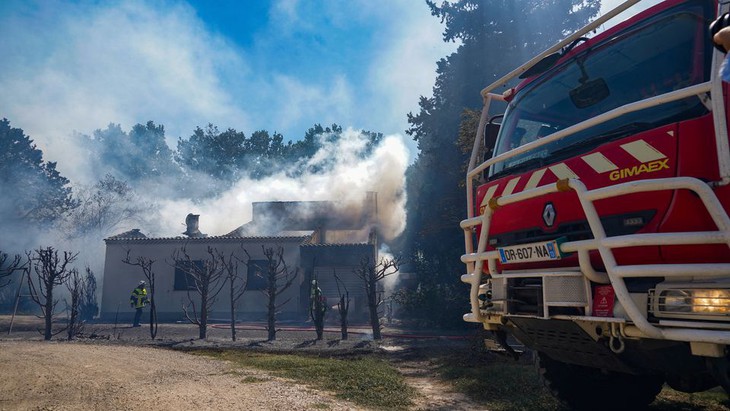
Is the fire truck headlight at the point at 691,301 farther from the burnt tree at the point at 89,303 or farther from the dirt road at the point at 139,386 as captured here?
the burnt tree at the point at 89,303

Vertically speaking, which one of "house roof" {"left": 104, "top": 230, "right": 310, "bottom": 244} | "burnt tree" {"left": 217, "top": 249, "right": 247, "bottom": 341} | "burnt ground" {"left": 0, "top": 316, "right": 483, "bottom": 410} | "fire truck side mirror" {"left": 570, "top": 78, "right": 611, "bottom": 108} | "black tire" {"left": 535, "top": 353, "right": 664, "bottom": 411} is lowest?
"burnt ground" {"left": 0, "top": 316, "right": 483, "bottom": 410}

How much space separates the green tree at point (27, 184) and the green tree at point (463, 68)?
29173mm

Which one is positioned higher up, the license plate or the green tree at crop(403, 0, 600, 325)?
the green tree at crop(403, 0, 600, 325)

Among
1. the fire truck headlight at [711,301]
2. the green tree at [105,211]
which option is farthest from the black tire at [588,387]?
the green tree at [105,211]

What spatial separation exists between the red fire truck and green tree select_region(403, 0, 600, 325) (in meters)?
16.2

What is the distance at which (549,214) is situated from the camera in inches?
134

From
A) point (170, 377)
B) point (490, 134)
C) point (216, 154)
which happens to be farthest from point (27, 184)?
point (490, 134)

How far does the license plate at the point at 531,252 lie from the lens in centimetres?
325

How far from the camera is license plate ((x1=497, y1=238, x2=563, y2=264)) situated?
325cm

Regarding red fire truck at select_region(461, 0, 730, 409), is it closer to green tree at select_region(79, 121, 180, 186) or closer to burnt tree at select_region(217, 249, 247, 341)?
burnt tree at select_region(217, 249, 247, 341)

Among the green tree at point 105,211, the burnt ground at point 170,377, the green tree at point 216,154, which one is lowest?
the burnt ground at point 170,377

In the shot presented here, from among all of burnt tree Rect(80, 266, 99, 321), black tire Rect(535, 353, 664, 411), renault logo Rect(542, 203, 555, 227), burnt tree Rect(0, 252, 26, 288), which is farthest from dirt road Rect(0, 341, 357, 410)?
burnt tree Rect(80, 266, 99, 321)

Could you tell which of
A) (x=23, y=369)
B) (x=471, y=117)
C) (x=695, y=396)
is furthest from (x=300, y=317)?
(x=695, y=396)

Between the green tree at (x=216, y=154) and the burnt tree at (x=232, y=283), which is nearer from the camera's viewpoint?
the burnt tree at (x=232, y=283)
